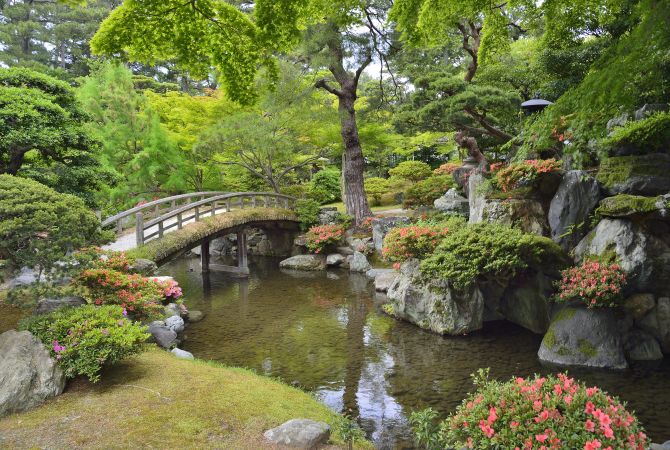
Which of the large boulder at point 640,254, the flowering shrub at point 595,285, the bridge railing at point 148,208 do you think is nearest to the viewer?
the flowering shrub at point 595,285

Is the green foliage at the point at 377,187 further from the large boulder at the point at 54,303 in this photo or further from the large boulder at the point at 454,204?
the large boulder at the point at 54,303

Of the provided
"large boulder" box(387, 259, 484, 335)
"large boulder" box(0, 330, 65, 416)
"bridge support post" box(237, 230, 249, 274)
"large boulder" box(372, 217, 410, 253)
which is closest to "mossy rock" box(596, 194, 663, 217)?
"large boulder" box(387, 259, 484, 335)

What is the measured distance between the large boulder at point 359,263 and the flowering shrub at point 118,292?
1017cm

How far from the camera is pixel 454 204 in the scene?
1664 centimetres

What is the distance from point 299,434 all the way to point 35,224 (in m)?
4.61

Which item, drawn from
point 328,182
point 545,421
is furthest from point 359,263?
point 545,421

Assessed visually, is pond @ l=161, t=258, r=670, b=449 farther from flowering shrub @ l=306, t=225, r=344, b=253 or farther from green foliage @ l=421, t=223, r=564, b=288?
flowering shrub @ l=306, t=225, r=344, b=253

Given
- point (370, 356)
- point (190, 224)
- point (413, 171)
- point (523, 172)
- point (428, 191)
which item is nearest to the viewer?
point (370, 356)

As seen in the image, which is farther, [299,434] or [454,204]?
[454,204]

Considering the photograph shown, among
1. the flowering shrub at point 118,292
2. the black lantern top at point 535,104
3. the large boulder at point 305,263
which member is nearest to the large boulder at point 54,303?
the flowering shrub at point 118,292

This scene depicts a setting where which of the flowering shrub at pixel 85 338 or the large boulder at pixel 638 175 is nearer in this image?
the flowering shrub at pixel 85 338

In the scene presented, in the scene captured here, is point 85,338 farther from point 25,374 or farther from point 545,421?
point 545,421

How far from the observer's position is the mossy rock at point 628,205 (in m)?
8.68

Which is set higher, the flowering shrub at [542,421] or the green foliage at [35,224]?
the green foliage at [35,224]
